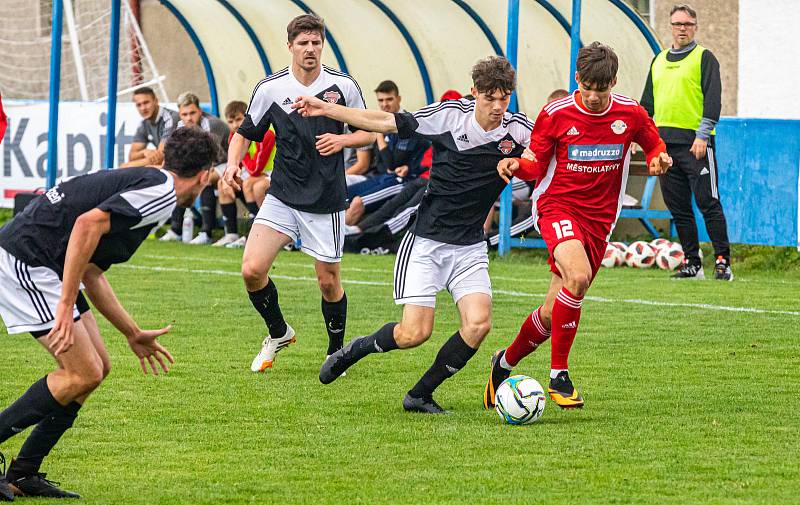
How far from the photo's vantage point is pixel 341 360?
23.0 feet

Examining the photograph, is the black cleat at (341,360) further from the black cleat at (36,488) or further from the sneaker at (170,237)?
the sneaker at (170,237)

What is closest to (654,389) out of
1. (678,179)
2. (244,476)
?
(244,476)

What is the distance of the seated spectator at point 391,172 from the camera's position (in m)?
14.5

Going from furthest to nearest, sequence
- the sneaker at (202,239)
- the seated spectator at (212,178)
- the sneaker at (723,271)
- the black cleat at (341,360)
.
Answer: the sneaker at (202,239), the seated spectator at (212,178), the sneaker at (723,271), the black cleat at (341,360)

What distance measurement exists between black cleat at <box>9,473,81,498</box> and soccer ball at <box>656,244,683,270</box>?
8.91 meters

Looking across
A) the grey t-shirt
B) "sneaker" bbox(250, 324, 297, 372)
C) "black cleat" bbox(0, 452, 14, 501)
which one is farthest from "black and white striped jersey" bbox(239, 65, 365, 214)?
the grey t-shirt

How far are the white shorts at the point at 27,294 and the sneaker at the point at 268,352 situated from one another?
9.62 feet

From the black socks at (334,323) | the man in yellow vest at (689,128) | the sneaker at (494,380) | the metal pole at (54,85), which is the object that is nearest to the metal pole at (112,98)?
the metal pole at (54,85)

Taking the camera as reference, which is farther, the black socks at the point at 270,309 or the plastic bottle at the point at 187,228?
the plastic bottle at the point at 187,228

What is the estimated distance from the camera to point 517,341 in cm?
672

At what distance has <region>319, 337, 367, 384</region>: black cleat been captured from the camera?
6938 mm

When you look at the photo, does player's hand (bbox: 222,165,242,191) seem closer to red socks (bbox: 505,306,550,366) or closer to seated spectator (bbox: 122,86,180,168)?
red socks (bbox: 505,306,550,366)

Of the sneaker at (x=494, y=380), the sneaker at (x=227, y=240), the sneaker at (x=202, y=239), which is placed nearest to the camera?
the sneaker at (x=494, y=380)

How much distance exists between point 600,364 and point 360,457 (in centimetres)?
266
